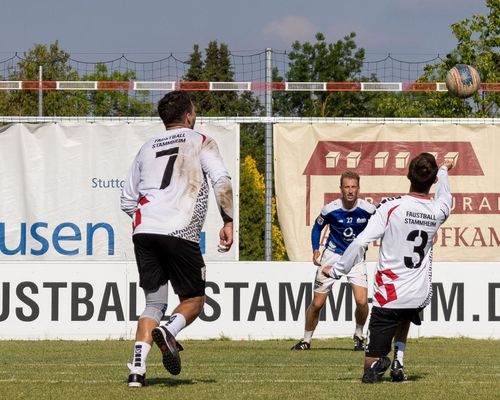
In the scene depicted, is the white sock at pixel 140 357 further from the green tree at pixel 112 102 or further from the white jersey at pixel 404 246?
the green tree at pixel 112 102

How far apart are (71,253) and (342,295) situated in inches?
188

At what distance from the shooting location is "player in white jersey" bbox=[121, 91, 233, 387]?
8.50 metres

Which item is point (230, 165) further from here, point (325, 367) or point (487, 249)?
point (325, 367)

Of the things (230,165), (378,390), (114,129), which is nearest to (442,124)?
(230,165)

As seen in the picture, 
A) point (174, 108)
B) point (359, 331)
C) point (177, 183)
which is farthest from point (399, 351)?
point (359, 331)

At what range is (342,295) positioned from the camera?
17.5 m

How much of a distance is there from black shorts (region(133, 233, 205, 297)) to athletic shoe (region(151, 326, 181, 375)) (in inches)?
18.0

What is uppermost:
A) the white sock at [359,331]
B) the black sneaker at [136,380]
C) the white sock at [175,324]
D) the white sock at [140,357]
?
the white sock at [175,324]

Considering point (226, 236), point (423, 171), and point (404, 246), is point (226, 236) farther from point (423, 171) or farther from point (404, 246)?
point (423, 171)

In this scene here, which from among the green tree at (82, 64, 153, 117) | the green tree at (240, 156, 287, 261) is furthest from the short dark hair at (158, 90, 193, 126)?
the green tree at (82, 64, 153, 117)

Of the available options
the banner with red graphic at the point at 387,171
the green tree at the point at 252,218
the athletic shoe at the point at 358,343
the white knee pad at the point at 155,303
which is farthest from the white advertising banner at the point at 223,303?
the white knee pad at the point at 155,303

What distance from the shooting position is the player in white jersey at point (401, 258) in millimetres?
9023

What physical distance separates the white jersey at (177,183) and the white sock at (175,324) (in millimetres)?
542

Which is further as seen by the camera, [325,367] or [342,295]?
[342,295]
